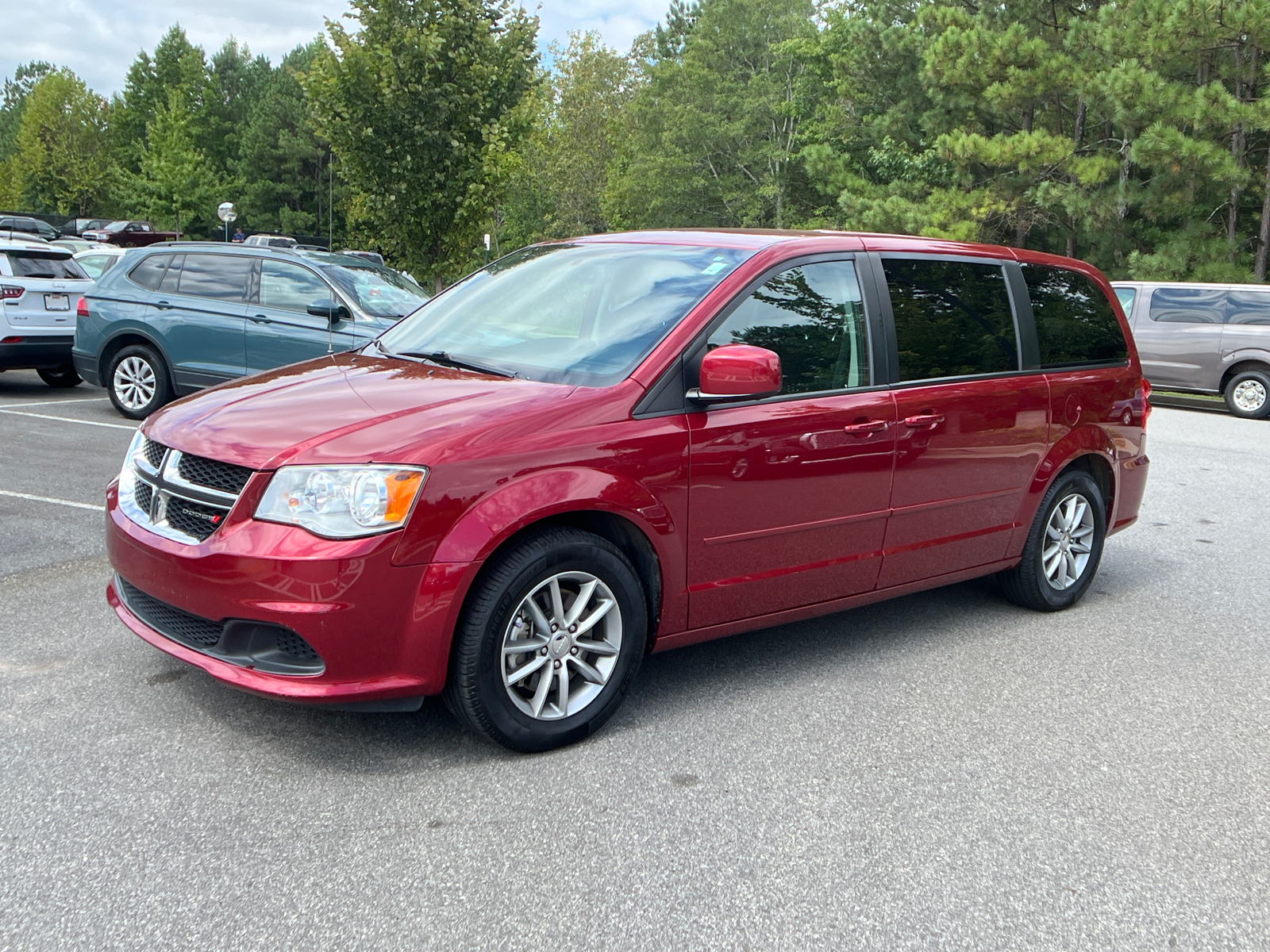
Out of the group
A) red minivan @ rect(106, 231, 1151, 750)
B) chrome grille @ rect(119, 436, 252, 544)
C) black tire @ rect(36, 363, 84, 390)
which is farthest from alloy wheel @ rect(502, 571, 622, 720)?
black tire @ rect(36, 363, 84, 390)

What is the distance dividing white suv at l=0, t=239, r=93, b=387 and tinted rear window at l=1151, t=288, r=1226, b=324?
14.7 m

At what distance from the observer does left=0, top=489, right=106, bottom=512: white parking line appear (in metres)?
7.05

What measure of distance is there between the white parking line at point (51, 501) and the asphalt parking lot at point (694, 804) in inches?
76.1

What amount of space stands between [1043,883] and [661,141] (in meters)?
51.7

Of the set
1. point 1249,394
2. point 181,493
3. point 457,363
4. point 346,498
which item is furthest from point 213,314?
point 1249,394

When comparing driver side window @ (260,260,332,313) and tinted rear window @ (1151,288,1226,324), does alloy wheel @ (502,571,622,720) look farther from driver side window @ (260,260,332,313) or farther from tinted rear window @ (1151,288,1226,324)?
tinted rear window @ (1151,288,1226,324)

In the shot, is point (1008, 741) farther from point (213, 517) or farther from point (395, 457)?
point (213, 517)

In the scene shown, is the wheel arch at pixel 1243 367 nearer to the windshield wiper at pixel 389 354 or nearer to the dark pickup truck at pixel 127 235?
the windshield wiper at pixel 389 354

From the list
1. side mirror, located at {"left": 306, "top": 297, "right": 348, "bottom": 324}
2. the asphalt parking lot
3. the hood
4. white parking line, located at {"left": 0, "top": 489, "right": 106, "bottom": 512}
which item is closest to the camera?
the asphalt parking lot

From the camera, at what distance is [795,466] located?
415cm

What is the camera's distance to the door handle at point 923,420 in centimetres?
454

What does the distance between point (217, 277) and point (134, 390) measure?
143 cm

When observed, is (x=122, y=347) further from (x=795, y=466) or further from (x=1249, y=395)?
(x=1249, y=395)

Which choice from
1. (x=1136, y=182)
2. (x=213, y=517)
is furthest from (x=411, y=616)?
(x=1136, y=182)
